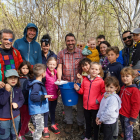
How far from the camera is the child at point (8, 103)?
2.29m

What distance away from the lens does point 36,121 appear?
2.56m

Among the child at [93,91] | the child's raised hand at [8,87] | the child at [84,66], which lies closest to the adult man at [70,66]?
the child at [84,66]

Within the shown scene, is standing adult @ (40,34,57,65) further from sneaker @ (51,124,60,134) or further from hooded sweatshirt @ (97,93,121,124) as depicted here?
hooded sweatshirt @ (97,93,121,124)

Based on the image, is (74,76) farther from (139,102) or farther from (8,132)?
(8,132)

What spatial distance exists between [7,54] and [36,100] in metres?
1.25

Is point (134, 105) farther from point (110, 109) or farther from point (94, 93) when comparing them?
point (94, 93)

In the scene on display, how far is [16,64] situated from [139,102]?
271cm

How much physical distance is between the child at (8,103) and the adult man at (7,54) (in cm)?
38

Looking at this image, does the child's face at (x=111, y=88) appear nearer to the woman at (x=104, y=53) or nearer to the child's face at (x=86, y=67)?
the child's face at (x=86, y=67)

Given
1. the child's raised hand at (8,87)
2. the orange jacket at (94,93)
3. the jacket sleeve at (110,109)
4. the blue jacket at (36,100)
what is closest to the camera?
the jacket sleeve at (110,109)

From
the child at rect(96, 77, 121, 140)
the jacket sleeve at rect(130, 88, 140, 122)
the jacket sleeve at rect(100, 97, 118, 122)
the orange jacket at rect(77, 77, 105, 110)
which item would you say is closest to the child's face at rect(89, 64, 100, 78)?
the orange jacket at rect(77, 77, 105, 110)

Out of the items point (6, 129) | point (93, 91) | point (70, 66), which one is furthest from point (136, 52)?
point (6, 129)

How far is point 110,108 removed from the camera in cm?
223

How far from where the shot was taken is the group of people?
2340mm
